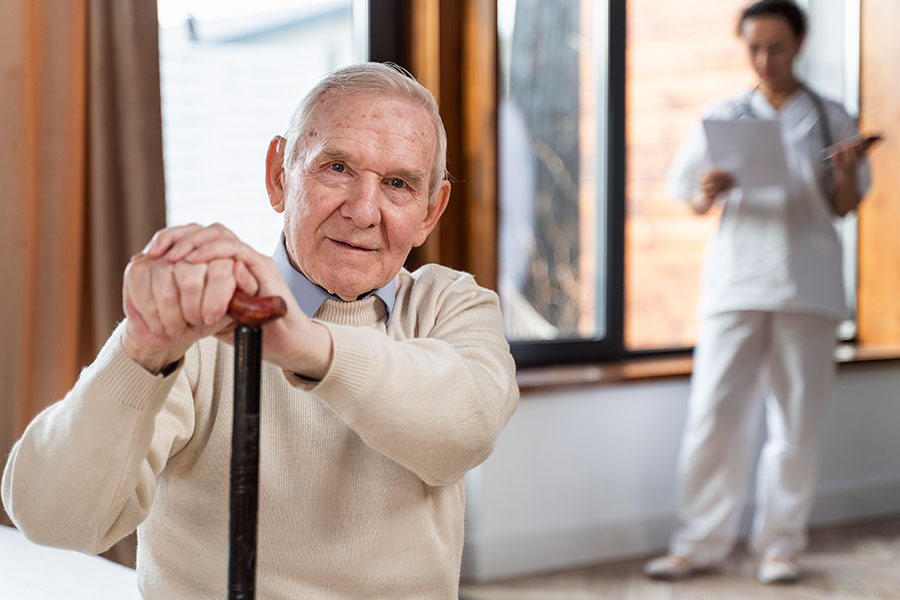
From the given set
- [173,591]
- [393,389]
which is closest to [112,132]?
[173,591]

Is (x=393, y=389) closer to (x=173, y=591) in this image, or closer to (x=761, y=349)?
(x=173, y=591)

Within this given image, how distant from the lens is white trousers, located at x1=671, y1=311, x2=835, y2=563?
3025 mm

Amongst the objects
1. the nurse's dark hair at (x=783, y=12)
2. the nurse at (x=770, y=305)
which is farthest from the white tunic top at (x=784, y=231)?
the nurse's dark hair at (x=783, y=12)

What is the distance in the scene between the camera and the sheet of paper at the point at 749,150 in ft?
9.61

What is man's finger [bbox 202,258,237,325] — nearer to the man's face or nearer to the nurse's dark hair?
the man's face

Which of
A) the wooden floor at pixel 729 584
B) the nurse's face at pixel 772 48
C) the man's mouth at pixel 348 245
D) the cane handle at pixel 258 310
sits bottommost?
the wooden floor at pixel 729 584

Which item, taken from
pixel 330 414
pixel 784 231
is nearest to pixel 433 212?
pixel 330 414

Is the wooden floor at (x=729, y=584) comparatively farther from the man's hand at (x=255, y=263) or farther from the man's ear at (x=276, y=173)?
the man's hand at (x=255, y=263)

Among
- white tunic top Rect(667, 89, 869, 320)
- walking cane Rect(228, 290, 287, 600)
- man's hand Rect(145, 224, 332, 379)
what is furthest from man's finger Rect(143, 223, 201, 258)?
white tunic top Rect(667, 89, 869, 320)

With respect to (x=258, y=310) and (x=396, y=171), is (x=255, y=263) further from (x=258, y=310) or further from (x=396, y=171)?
(x=396, y=171)

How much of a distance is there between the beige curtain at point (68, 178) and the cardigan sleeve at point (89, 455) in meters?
1.35

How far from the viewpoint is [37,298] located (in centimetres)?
222

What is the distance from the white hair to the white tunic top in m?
2.06

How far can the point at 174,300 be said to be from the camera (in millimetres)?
788
